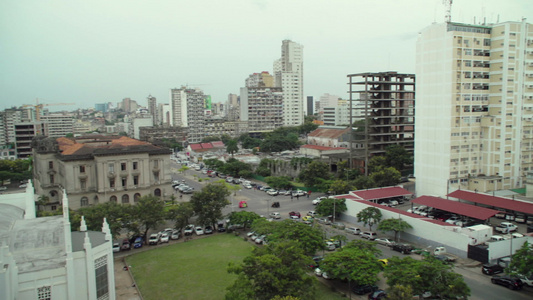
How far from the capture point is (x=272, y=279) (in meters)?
19.7

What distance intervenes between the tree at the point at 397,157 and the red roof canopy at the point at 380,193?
455 inches

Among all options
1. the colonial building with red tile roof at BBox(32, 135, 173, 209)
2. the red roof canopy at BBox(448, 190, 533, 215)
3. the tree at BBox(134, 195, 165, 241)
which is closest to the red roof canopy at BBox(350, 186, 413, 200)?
the red roof canopy at BBox(448, 190, 533, 215)

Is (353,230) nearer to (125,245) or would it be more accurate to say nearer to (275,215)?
(275,215)

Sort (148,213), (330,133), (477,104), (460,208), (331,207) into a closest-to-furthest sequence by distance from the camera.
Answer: (148,213), (460,208), (331,207), (477,104), (330,133)

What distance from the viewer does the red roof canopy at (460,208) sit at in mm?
35031

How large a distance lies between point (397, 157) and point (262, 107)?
7728 centimetres

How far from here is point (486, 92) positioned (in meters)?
46.3

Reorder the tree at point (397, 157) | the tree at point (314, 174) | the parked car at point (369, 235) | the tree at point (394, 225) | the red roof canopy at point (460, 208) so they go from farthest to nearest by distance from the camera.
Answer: the tree at point (397, 157), the tree at point (314, 174), the red roof canopy at point (460, 208), the parked car at point (369, 235), the tree at point (394, 225)

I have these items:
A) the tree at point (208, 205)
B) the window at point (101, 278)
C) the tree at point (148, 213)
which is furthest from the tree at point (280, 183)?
the window at point (101, 278)

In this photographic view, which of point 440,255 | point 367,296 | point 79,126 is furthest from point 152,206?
point 79,126

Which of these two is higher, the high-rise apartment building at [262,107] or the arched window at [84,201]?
the high-rise apartment building at [262,107]

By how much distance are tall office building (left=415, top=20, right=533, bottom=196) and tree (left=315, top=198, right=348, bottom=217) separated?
13886mm

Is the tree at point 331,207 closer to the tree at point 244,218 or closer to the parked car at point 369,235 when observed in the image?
the parked car at point 369,235

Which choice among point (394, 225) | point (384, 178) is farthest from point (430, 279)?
point (384, 178)
